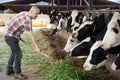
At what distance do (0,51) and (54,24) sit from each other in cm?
450

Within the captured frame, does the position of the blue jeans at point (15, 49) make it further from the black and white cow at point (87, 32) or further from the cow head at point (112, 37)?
the cow head at point (112, 37)

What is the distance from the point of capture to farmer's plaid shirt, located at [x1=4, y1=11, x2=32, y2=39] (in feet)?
22.8

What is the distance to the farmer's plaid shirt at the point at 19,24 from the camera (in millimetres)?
6949

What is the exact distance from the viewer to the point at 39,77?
23.5 ft

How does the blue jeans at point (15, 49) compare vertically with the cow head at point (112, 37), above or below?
below

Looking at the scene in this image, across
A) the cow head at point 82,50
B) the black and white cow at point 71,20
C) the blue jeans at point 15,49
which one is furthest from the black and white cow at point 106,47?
the black and white cow at point 71,20

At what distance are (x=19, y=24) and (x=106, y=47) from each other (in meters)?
2.09

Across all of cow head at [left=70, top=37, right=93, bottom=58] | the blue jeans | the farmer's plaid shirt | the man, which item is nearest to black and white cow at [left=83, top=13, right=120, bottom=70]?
cow head at [left=70, top=37, right=93, bottom=58]

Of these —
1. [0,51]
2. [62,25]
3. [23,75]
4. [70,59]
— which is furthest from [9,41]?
[62,25]

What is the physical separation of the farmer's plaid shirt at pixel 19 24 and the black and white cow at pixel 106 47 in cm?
150

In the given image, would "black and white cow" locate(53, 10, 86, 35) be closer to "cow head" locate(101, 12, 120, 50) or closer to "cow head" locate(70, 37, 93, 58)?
"cow head" locate(70, 37, 93, 58)

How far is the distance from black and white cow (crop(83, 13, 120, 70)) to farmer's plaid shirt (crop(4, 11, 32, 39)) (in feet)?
4.93

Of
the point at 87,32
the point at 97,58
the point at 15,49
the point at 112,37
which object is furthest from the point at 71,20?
the point at 112,37

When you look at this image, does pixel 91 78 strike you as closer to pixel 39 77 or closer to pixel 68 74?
pixel 68 74
